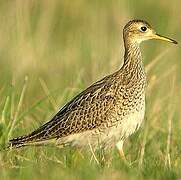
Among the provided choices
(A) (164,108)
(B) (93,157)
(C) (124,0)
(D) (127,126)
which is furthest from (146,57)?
(B) (93,157)

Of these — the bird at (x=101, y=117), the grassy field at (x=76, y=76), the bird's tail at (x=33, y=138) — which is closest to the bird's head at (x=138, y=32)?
the grassy field at (x=76, y=76)

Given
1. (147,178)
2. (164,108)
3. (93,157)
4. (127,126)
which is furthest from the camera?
(164,108)

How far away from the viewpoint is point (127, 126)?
9336 millimetres

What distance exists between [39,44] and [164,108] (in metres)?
4.15

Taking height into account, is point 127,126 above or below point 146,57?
below

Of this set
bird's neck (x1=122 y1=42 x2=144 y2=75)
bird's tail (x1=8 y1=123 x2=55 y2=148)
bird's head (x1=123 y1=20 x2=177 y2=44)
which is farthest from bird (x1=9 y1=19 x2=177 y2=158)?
bird's head (x1=123 y1=20 x2=177 y2=44)

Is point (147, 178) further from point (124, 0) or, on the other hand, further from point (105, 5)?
point (105, 5)

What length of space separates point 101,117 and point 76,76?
7.37 feet

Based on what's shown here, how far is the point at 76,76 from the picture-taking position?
38.2 ft

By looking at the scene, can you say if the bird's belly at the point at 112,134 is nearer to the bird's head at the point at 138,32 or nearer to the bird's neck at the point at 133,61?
the bird's neck at the point at 133,61

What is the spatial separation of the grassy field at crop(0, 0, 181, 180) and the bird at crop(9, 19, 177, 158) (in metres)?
0.24

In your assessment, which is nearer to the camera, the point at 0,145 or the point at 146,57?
the point at 0,145

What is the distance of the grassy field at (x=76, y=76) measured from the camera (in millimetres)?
7797

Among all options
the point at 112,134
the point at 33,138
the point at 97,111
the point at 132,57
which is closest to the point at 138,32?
the point at 132,57
